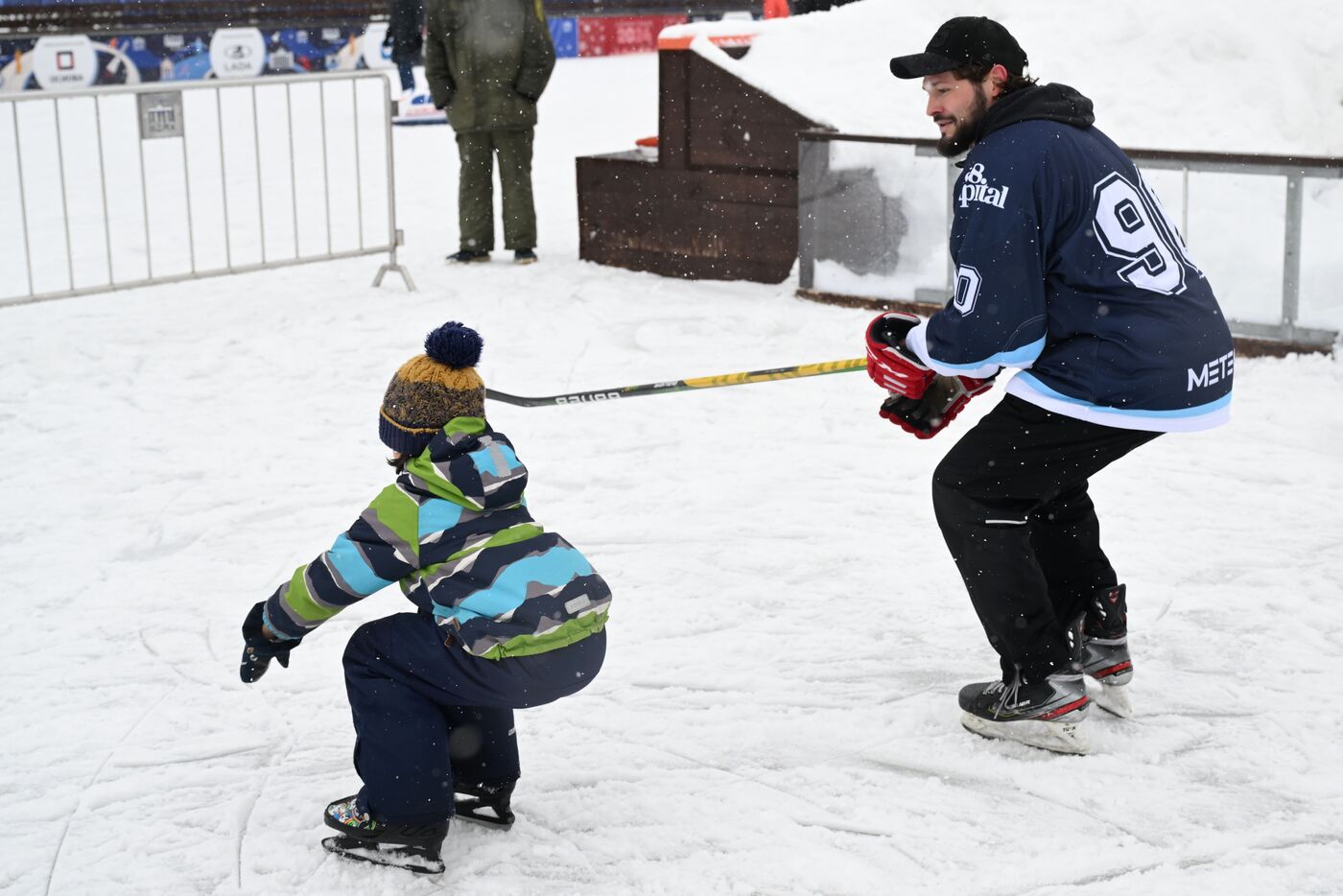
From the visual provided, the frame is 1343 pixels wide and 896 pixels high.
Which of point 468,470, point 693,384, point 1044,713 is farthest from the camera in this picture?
point 693,384

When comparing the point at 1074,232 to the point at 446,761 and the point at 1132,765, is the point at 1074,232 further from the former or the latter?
the point at 446,761

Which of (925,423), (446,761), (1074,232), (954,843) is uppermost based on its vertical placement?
(1074,232)

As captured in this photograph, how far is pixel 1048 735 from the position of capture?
134 inches

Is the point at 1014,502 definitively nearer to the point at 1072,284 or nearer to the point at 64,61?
the point at 1072,284

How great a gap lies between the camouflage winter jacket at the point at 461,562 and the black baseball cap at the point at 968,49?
126cm

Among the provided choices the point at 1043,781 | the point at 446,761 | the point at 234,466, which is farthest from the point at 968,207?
the point at 234,466

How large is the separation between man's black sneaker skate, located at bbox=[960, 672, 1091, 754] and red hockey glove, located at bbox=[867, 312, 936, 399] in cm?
72

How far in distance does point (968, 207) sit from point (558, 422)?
3.25 metres

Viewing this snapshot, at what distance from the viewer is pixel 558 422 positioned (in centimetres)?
618

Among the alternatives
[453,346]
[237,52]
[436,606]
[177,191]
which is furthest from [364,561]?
[237,52]

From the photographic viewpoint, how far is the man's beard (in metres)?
3.27

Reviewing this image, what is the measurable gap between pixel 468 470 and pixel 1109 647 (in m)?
1.67

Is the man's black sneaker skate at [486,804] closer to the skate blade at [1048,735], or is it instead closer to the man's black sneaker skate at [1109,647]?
the skate blade at [1048,735]

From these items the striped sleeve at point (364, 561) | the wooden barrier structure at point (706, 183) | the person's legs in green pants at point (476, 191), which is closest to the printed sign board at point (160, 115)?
the person's legs in green pants at point (476, 191)
